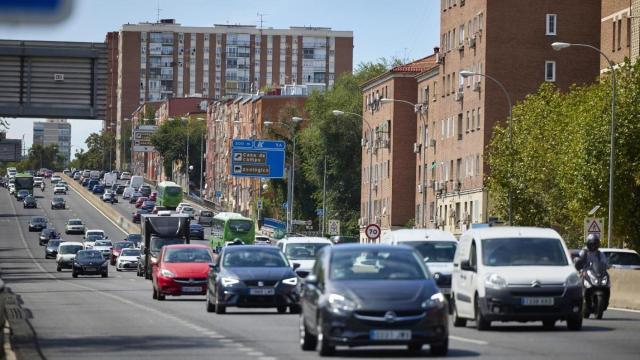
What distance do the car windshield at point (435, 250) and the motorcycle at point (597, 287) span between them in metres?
5.65

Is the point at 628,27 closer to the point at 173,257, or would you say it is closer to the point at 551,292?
the point at 173,257

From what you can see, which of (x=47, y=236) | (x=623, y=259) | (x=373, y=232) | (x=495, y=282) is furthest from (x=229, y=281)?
(x=47, y=236)

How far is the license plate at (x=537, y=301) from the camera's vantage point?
2772cm

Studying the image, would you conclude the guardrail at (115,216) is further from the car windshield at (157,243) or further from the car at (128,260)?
the car windshield at (157,243)

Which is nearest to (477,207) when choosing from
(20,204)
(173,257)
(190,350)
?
(173,257)

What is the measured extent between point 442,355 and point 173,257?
24.3 meters

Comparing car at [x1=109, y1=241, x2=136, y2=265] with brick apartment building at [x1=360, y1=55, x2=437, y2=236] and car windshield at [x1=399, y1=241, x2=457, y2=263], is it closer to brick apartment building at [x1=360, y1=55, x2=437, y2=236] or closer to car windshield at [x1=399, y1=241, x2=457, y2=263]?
brick apartment building at [x1=360, y1=55, x2=437, y2=236]

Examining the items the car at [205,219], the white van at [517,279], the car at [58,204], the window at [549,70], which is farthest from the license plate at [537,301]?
the car at [58,204]

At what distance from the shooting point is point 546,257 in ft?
94.4

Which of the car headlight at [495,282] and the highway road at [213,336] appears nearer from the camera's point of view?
the highway road at [213,336]

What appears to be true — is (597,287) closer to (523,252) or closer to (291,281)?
(523,252)

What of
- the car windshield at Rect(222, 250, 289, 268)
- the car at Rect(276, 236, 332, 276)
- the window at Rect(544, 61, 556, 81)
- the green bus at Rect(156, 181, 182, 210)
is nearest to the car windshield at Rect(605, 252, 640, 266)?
the car at Rect(276, 236, 332, 276)

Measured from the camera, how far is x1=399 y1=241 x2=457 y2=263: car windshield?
39156 millimetres

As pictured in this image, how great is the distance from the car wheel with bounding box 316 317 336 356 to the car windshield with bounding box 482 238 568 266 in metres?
7.47
